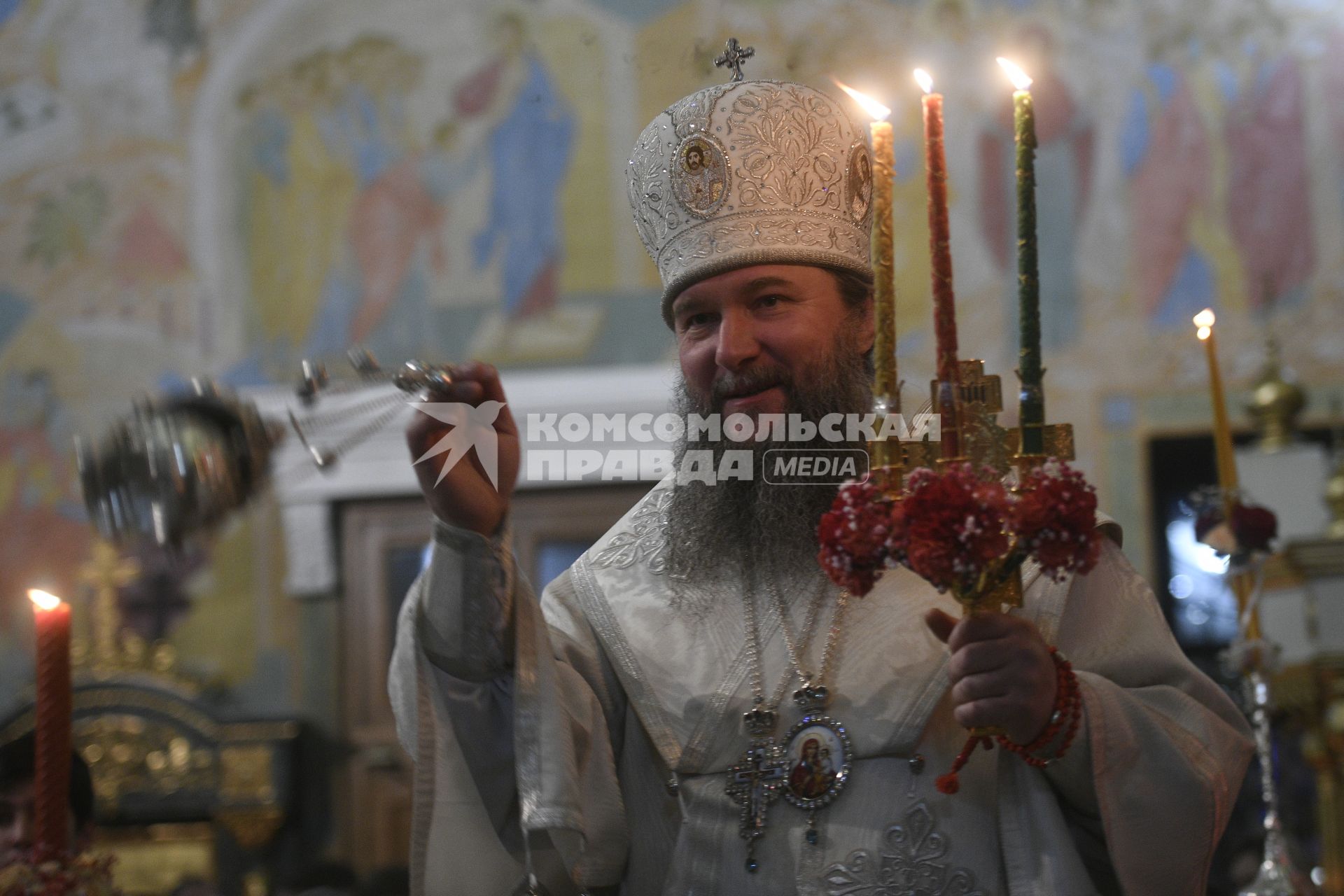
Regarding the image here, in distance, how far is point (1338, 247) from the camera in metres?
9.10

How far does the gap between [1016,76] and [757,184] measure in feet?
3.05

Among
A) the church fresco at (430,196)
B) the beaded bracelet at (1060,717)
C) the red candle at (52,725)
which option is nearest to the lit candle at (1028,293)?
the beaded bracelet at (1060,717)

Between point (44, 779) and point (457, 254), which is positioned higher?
point (457, 254)

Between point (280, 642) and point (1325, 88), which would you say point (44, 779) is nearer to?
point (280, 642)

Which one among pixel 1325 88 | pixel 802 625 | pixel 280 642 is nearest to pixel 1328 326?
pixel 1325 88

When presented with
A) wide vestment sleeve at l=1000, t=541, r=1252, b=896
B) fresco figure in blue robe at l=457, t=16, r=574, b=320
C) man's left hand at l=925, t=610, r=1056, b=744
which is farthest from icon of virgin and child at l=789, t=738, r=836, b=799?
fresco figure in blue robe at l=457, t=16, r=574, b=320

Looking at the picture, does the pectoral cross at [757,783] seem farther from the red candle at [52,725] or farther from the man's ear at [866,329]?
the red candle at [52,725]

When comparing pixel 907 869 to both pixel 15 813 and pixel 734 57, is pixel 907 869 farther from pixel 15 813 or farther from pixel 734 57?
pixel 15 813

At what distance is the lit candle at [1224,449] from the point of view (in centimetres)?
311

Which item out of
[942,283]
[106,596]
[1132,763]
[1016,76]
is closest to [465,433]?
[942,283]

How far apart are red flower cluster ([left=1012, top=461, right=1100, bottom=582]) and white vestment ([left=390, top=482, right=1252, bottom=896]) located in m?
0.35

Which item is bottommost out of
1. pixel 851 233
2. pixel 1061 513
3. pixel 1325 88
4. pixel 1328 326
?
pixel 1061 513

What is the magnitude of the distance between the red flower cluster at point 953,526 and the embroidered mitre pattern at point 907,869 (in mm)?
649

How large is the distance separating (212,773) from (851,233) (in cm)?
703
